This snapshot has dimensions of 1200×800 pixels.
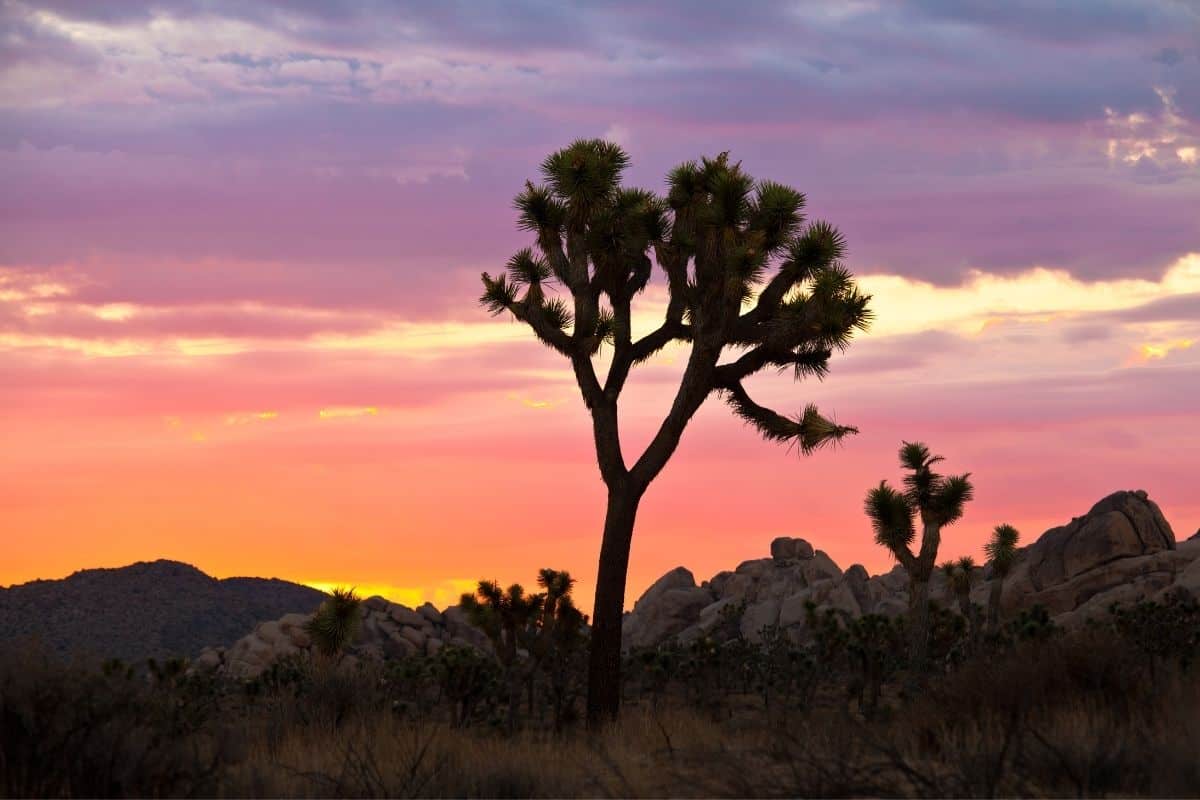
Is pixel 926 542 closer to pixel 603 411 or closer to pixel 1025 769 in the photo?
pixel 603 411

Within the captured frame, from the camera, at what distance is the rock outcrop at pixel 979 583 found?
177 feet

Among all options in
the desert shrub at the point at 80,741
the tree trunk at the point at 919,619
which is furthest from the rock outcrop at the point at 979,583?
the desert shrub at the point at 80,741

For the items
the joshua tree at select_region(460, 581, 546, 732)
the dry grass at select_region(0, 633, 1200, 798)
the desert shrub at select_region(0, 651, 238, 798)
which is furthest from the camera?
the joshua tree at select_region(460, 581, 546, 732)

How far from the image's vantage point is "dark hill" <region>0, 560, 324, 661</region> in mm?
75375

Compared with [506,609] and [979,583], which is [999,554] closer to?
[979,583]

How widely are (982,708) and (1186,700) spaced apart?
244cm

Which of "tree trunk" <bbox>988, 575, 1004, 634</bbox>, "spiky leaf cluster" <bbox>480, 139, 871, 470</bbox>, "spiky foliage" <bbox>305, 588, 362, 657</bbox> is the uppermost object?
"spiky leaf cluster" <bbox>480, 139, 871, 470</bbox>

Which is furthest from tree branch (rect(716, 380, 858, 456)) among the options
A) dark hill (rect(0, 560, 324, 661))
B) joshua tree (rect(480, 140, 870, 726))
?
dark hill (rect(0, 560, 324, 661))

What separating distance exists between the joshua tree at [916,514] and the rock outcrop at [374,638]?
74.8 feet

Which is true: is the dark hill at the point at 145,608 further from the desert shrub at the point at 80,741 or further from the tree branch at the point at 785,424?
the desert shrub at the point at 80,741

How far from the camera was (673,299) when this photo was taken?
81.0ft

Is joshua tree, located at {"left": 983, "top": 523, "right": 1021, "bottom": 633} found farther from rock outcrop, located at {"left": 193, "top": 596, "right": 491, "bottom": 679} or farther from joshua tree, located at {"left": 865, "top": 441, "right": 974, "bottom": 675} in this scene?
rock outcrop, located at {"left": 193, "top": 596, "right": 491, "bottom": 679}

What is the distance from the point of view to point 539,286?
84.0ft

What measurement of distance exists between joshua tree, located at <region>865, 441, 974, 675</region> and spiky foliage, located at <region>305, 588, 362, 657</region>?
14.9 metres
